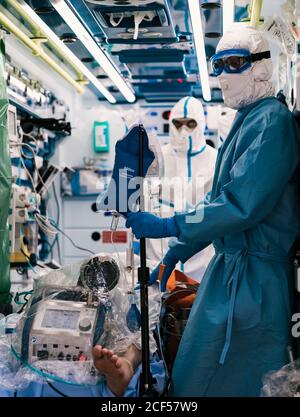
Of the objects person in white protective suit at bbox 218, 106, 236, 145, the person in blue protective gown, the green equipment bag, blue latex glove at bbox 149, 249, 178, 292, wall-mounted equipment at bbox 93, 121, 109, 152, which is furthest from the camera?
wall-mounted equipment at bbox 93, 121, 109, 152

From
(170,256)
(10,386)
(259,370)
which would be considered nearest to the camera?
(259,370)

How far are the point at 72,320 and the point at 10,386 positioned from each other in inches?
15.9

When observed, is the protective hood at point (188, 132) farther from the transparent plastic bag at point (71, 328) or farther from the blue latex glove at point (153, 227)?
the blue latex glove at point (153, 227)

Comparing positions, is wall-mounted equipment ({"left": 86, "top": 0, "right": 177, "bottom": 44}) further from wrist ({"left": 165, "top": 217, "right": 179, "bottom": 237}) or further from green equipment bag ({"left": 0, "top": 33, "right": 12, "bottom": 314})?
wrist ({"left": 165, "top": 217, "right": 179, "bottom": 237})

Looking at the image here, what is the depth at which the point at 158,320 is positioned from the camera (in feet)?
10.3

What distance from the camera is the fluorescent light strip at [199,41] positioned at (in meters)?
3.57

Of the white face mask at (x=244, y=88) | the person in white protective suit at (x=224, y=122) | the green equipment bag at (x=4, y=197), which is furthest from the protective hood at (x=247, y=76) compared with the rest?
the person in white protective suit at (x=224, y=122)

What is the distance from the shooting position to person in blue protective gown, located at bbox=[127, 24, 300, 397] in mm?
2504

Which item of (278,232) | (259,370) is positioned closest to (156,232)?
(278,232)

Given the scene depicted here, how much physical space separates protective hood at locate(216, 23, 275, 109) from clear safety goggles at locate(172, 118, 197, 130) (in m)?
2.80

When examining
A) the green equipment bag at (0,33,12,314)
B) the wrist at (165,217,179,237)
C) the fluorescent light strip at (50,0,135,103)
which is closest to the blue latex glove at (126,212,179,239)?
the wrist at (165,217,179,237)

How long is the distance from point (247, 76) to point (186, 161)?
2.83 metres

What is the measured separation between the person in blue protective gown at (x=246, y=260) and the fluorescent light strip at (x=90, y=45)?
164cm
